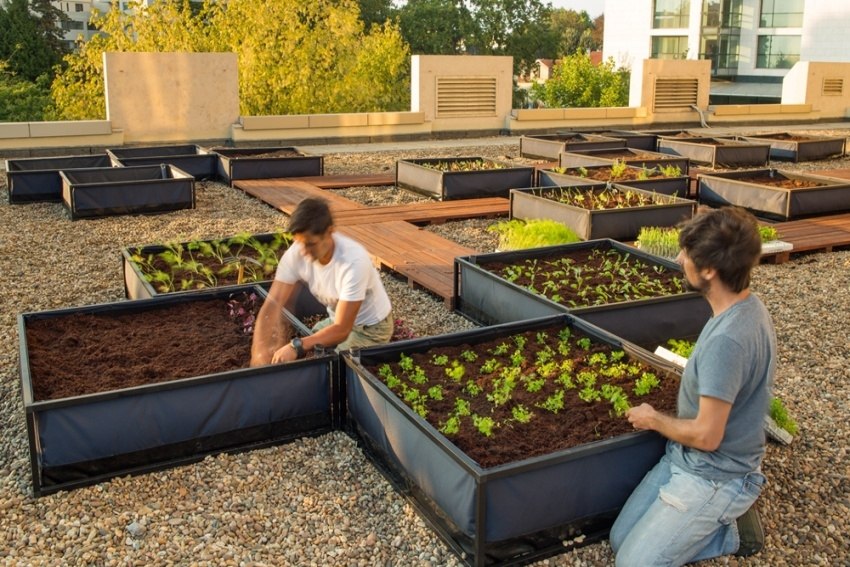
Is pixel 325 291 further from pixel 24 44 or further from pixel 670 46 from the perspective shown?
pixel 670 46

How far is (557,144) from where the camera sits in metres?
13.7

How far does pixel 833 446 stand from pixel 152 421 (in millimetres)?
3068

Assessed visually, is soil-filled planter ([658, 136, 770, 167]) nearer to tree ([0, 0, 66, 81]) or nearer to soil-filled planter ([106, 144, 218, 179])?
soil-filled planter ([106, 144, 218, 179])

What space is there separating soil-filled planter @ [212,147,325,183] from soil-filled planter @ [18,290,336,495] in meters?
6.77

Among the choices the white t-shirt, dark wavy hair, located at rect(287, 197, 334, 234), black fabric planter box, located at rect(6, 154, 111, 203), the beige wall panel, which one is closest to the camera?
dark wavy hair, located at rect(287, 197, 334, 234)

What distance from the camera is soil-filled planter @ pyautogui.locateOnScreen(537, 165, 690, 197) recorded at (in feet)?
31.5

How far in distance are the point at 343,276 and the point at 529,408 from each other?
3.41 ft

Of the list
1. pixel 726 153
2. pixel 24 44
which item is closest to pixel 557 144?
pixel 726 153

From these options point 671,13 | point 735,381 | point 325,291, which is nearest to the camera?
point 735,381

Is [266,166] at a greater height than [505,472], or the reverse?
[266,166]

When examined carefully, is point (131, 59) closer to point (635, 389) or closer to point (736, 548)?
point (635, 389)

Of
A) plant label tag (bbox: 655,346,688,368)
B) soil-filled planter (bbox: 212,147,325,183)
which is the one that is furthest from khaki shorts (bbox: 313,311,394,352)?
soil-filled planter (bbox: 212,147,325,183)

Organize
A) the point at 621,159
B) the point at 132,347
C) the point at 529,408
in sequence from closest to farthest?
the point at 529,408, the point at 132,347, the point at 621,159

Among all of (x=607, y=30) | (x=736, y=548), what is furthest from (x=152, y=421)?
(x=607, y=30)
